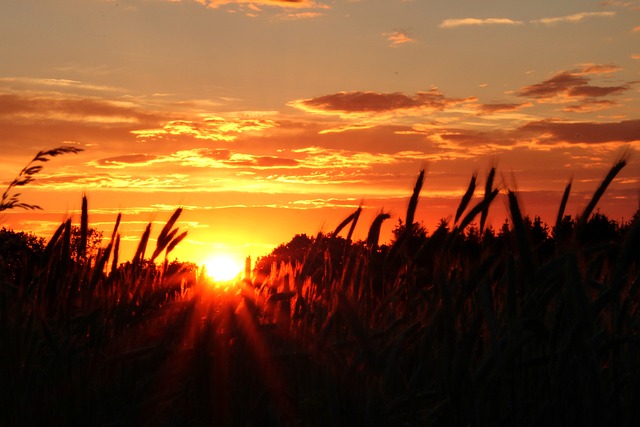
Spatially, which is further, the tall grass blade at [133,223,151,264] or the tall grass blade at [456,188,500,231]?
the tall grass blade at [133,223,151,264]

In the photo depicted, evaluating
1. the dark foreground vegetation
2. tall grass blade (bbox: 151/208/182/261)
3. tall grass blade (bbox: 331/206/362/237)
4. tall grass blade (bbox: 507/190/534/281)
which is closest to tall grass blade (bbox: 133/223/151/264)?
tall grass blade (bbox: 151/208/182/261)

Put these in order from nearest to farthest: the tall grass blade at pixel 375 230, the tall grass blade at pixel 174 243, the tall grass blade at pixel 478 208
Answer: the tall grass blade at pixel 478 208
the tall grass blade at pixel 375 230
the tall grass blade at pixel 174 243

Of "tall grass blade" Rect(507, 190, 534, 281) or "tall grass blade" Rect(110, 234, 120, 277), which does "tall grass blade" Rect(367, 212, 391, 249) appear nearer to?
"tall grass blade" Rect(110, 234, 120, 277)

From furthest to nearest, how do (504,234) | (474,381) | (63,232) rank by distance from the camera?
(63,232), (504,234), (474,381)

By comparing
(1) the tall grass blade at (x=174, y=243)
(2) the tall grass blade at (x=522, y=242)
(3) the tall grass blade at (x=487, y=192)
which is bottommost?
(1) the tall grass blade at (x=174, y=243)

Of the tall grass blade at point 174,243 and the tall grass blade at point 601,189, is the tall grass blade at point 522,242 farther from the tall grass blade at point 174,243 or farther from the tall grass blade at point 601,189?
the tall grass blade at point 174,243

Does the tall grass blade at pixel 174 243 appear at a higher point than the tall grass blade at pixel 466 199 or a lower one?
lower

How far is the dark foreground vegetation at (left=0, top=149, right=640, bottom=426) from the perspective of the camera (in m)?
2.81

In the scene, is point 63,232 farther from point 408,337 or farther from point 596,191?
point 596,191

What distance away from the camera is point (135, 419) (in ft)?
10.9

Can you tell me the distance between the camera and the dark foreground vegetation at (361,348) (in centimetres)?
281

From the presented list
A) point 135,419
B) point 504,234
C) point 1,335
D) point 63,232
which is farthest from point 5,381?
point 504,234

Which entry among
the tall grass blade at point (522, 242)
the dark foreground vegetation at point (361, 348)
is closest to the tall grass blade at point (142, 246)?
the dark foreground vegetation at point (361, 348)

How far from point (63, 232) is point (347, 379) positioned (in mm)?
2375
